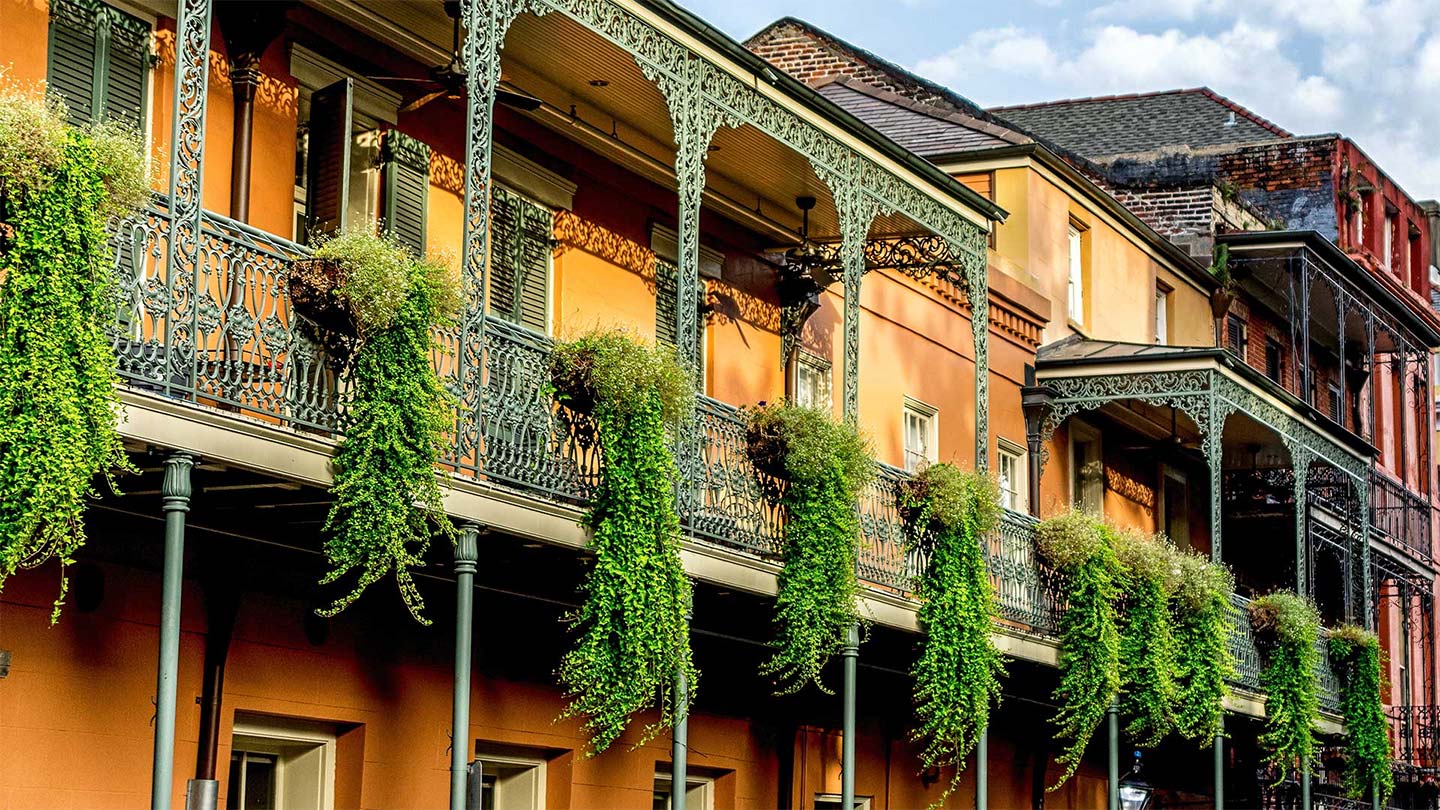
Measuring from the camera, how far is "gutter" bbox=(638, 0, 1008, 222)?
563 inches

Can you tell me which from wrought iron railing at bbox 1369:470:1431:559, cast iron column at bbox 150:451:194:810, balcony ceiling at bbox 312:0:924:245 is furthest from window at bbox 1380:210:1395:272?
cast iron column at bbox 150:451:194:810

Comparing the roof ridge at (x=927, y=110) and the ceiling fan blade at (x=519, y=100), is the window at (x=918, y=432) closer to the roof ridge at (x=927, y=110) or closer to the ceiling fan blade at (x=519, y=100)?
the roof ridge at (x=927, y=110)

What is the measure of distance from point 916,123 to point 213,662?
15.7m

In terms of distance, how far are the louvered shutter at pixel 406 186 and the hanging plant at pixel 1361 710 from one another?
47.7 ft

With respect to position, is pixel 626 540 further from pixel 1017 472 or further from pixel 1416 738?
pixel 1416 738

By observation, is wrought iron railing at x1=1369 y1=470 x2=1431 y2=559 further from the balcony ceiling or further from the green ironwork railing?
the green ironwork railing

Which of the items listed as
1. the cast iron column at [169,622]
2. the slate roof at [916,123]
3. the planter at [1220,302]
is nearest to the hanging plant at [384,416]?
the cast iron column at [169,622]

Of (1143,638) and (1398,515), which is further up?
(1398,515)

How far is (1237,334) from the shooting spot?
98.9 ft

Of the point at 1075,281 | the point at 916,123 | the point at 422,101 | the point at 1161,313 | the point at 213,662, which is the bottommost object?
the point at 213,662

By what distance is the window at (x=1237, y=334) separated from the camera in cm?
2972

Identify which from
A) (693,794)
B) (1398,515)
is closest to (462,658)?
(693,794)

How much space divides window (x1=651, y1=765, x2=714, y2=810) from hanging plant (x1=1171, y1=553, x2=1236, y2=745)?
5140 mm

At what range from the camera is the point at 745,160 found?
57.8 ft
